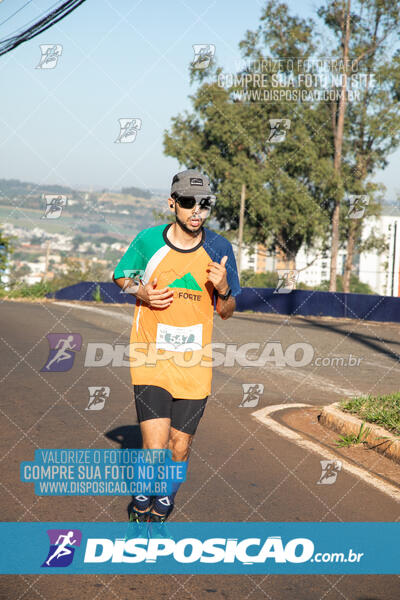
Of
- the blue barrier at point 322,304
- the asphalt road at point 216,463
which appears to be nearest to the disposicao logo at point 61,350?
the asphalt road at point 216,463

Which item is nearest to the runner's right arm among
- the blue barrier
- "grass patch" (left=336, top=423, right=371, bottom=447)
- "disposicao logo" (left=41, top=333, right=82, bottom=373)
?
"grass patch" (left=336, top=423, right=371, bottom=447)

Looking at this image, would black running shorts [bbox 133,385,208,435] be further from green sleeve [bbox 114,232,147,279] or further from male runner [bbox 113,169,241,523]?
green sleeve [bbox 114,232,147,279]

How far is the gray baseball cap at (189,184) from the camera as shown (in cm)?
389

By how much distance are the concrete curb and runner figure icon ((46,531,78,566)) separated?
3.21 m

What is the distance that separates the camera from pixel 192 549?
398 cm

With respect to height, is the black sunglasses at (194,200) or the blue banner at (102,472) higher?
the black sunglasses at (194,200)

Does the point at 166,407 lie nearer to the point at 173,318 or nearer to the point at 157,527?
the point at 173,318

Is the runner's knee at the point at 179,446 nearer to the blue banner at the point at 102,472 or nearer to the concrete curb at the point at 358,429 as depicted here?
the blue banner at the point at 102,472

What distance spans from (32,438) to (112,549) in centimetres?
266

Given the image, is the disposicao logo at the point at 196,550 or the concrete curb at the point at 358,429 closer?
the disposicao logo at the point at 196,550

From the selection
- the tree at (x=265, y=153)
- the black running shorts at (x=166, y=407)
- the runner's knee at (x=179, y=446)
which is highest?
the tree at (x=265, y=153)

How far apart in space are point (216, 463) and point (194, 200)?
274 centimetres

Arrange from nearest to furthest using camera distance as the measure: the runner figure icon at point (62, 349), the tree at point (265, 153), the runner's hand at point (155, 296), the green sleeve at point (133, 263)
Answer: the runner's hand at point (155, 296) < the green sleeve at point (133, 263) < the runner figure icon at point (62, 349) < the tree at point (265, 153)

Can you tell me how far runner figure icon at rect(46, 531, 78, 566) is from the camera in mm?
3877
